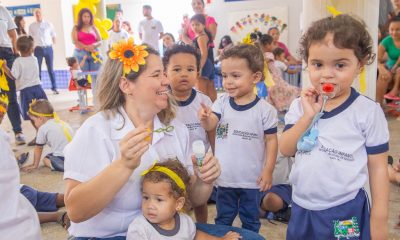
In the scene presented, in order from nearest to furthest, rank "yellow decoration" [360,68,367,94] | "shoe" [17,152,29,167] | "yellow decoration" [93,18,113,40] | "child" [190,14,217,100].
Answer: "yellow decoration" [360,68,367,94] → "shoe" [17,152,29,167] → "child" [190,14,217,100] → "yellow decoration" [93,18,113,40]

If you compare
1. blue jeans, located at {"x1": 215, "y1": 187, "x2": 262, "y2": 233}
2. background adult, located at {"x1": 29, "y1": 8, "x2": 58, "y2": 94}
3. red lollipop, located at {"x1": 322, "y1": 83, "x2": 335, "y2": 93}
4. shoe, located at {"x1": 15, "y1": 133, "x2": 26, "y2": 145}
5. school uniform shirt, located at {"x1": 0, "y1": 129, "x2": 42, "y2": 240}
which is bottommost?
shoe, located at {"x1": 15, "y1": 133, "x2": 26, "y2": 145}

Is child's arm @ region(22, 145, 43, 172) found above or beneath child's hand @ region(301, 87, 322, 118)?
beneath

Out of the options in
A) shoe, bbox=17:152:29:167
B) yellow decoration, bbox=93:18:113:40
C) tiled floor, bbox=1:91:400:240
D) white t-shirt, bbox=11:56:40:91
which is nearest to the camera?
tiled floor, bbox=1:91:400:240

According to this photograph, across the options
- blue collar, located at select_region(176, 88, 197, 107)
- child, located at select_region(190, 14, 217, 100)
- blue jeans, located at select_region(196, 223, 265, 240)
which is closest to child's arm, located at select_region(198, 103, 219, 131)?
blue collar, located at select_region(176, 88, 197, 107)

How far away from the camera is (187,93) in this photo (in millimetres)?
2229

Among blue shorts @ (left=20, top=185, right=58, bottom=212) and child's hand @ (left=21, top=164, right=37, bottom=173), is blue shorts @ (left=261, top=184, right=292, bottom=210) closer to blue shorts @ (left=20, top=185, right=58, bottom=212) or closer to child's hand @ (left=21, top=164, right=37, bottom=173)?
blue shorts @ (left=20, top=185, right=58, bottom=212)

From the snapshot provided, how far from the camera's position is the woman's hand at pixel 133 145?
1.16 m

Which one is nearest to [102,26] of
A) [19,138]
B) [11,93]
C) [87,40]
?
[87,40]

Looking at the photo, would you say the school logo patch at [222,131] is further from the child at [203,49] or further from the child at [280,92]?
the child at [280,92]

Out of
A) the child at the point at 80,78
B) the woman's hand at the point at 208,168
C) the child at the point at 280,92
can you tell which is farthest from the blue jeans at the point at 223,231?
the child at the point at 80,78

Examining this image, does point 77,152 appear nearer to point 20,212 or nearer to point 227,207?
point 20,212

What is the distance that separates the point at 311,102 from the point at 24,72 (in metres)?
4.17

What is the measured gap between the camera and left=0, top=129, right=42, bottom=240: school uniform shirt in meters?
1.25

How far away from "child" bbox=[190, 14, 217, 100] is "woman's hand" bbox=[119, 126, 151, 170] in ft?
9.90
